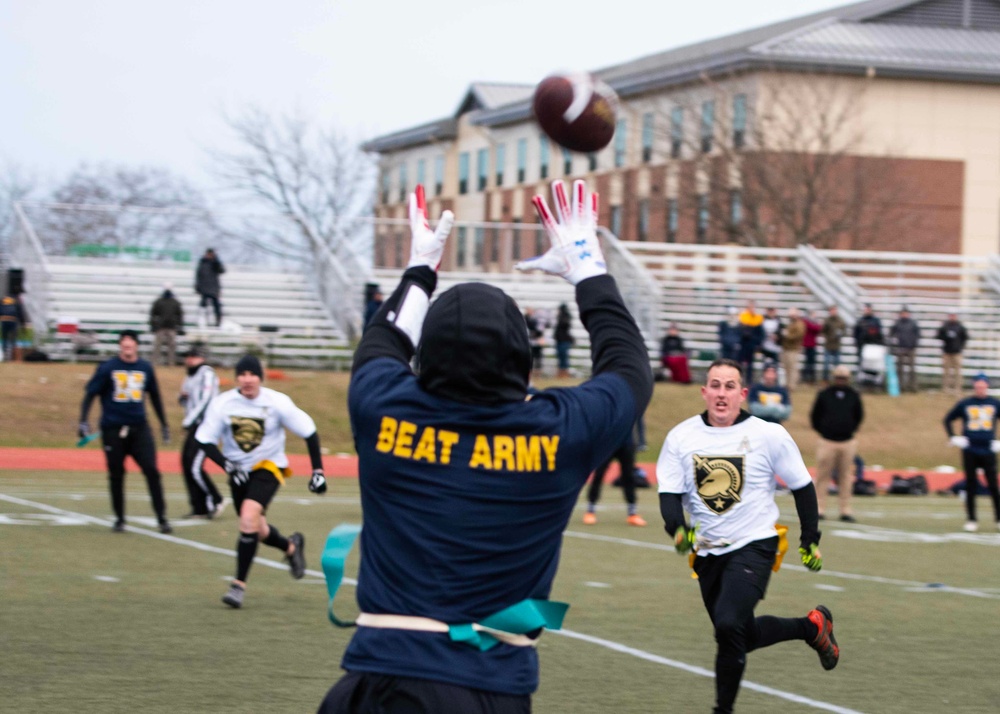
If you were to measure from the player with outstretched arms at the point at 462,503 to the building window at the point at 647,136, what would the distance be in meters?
45.2

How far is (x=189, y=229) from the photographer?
114 ft

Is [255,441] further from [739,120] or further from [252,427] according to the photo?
[739,120]

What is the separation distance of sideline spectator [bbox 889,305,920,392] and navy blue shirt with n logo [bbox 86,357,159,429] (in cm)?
2305

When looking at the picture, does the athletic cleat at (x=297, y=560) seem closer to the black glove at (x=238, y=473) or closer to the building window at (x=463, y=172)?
the black glove at (x=238, y=473)

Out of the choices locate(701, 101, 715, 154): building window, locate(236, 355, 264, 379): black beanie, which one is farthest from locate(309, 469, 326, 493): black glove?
locate(701, 101, 715, 154): building window

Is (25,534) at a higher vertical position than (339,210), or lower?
lower

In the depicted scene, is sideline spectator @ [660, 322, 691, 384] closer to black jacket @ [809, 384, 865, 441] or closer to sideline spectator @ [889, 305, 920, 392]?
sideline spectator @ [889, 305, 920, 392]

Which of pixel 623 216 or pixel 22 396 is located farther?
pixel 623 216

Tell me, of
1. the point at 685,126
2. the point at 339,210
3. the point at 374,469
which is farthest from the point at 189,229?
the point at 374,469

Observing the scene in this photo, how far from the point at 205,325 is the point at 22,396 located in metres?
5.92

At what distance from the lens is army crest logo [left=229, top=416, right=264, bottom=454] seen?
36.8 feet

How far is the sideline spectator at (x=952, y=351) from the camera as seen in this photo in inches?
1316

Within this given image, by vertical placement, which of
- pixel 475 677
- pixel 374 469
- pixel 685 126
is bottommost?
pixel 475 677

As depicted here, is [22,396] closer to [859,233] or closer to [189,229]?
[189,229]
